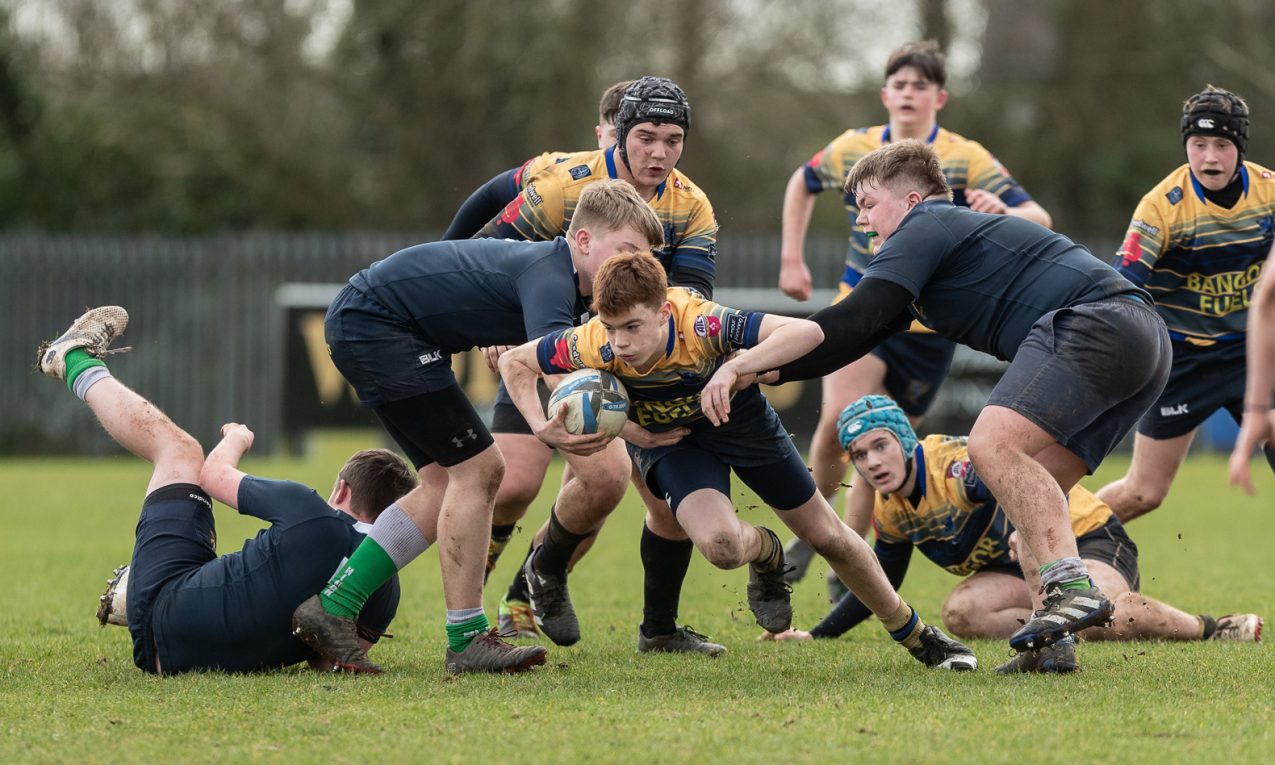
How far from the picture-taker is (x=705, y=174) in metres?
26.4

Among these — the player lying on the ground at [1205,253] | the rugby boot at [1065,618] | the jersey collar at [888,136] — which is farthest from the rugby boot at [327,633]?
the jersey collar at [888,136]

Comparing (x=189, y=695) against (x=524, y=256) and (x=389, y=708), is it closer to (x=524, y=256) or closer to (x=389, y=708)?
(x=389, y=708)

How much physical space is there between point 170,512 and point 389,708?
1457 millimetres

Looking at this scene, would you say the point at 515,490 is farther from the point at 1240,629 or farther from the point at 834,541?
the point at 1240,629

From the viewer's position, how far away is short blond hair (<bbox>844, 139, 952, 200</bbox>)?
5.64 metres

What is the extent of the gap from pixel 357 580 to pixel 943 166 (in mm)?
3887

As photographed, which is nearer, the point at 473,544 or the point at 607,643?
the point at 473,544

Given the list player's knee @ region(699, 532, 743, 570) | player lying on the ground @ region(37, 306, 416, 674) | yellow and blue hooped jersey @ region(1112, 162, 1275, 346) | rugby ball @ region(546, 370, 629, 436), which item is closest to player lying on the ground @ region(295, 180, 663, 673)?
player lying on the ground @ region(37, 306, 416, 674)

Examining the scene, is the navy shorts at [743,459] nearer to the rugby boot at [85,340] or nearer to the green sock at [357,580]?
the green sock at [357,580]

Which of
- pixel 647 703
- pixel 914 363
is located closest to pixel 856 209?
pixel 914 363

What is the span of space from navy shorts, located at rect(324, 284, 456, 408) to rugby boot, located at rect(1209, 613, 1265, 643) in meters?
3.37

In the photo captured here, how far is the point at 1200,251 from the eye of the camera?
23.2 feet

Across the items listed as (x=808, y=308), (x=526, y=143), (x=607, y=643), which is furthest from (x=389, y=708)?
(x=526, y=143)

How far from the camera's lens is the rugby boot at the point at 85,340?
250 inches
